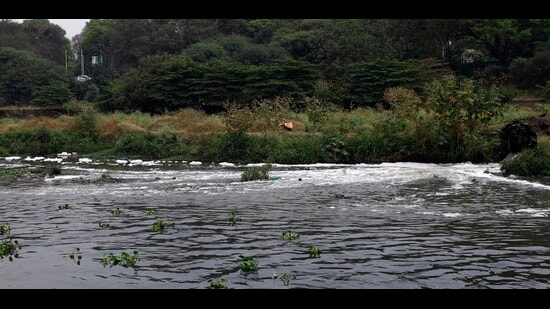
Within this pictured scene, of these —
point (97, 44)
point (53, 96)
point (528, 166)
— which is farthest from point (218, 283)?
point (97, 44)

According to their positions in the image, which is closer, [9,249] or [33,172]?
[9,249]

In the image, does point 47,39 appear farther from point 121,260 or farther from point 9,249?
point 121,260

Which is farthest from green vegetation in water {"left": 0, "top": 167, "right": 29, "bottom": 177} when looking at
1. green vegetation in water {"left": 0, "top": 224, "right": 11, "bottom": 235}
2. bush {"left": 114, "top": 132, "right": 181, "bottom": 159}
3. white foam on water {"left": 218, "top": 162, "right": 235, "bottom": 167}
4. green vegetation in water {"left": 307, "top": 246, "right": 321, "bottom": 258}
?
green vegetation in water {"left": 307, "top": 246, "right": 321, "bottom": 258}

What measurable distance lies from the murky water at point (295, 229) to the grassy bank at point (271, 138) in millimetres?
3526

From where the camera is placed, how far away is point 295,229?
1293cm

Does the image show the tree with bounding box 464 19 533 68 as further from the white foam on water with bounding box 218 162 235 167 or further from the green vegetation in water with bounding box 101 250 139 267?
the green vegetation in water with bounding box 101 250 139 267

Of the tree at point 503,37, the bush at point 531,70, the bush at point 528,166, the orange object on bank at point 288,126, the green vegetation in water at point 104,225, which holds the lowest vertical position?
the green vegetation in water at point 104,225

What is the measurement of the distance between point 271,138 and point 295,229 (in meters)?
16.6

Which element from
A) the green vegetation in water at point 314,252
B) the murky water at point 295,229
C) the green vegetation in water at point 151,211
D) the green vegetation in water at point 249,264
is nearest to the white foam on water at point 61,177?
the murky water at point 295,229

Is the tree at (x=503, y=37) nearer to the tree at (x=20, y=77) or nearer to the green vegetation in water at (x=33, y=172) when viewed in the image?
the green vegetation in water at (x=33, y=172)

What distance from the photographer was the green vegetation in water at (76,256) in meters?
10.2

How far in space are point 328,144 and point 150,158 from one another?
9155 millimetres
